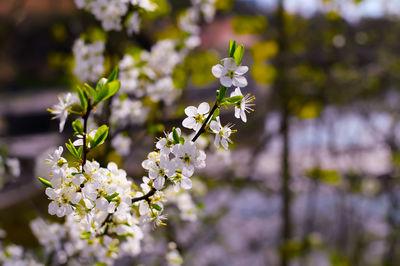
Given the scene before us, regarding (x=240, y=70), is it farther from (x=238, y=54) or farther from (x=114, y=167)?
(x=114, y=167)

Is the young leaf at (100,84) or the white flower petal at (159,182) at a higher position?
the young leaf at (100,84)

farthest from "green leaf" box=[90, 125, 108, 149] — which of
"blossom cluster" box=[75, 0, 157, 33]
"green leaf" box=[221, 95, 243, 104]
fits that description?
"blossom cluster" box=[75, 0, 157, 33]

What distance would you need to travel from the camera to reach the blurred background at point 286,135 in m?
2.30

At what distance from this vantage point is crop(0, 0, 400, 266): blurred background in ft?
7.56

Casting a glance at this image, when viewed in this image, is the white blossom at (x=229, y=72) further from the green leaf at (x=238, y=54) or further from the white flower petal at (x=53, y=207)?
the white flower petal at (x=53, y=207)

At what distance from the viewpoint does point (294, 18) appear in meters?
3.25

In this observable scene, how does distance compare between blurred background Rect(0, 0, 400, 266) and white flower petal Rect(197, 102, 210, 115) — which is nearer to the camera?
white flower petal Rect(197, 102, 210, 115)

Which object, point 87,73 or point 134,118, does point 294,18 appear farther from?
point 87,73

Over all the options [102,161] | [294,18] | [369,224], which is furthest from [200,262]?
[102,161]

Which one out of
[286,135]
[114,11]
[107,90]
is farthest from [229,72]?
[286,135]

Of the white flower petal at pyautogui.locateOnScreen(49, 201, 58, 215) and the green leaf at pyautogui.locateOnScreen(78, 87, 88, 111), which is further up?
the green leaf at pyautogui.locateOnScreen(78, 87, 88, 111)

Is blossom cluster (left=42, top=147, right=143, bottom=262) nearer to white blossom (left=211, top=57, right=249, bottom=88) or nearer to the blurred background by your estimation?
white blossom (left=211, top=57, right=249, bottom=88)

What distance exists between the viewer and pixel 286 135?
231 centimetres

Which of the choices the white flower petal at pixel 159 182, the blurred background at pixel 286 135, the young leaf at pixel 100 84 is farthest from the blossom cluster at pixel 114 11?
the white flower petal at pixel 159 182
